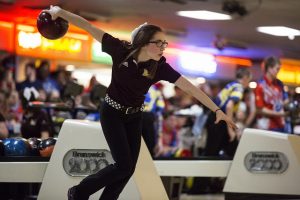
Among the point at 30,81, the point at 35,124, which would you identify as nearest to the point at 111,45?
the point at 35,124

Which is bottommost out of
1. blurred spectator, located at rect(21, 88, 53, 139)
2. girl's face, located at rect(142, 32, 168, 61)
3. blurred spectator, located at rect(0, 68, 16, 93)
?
blurred spectator, located at rect(0, 68, 16, 93)

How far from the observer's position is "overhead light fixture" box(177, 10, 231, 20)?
11609mm

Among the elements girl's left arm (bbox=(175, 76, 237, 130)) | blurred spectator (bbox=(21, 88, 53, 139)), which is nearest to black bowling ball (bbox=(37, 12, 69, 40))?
girl's left arm (bbox=(175, 76, 237, 130))

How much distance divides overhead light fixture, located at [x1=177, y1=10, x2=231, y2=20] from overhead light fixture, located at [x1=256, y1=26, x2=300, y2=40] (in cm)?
159

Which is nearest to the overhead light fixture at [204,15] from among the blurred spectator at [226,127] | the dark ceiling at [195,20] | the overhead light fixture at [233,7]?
the dark ceiling at [195,20]

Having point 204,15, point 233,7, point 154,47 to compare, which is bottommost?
point 204,15

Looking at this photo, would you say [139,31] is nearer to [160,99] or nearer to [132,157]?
[132,157]

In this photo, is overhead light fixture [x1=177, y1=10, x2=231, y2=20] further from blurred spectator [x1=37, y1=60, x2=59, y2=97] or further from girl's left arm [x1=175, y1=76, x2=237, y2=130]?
girl's left arm [x1=175, y1=76, x2=237, y2=130]

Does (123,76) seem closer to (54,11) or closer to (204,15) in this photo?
(54,11)

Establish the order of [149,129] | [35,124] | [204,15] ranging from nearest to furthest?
1. [35,124]
2. [149,129]
3. [204,15]

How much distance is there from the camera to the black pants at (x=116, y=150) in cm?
421

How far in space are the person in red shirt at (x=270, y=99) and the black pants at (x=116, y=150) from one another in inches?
141

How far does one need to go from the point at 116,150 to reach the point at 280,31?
10.2 meters

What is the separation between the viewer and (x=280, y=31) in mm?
13836
